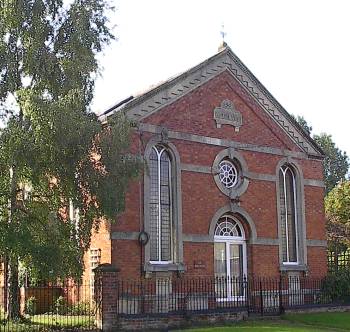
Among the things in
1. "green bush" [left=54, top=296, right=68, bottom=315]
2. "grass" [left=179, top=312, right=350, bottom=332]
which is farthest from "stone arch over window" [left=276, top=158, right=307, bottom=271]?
"green bush" [left=54, top=296, right=68, bottom=315]

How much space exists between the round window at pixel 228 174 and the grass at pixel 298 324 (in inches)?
217

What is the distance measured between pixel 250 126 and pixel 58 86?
36.0 feet

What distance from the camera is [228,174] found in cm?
2450

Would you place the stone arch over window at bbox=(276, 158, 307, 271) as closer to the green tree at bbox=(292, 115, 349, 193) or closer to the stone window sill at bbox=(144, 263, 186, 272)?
the stone window sill at bbox=(144, 263, 186, 272)

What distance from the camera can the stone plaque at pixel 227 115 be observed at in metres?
24.3

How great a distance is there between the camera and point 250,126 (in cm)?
2559

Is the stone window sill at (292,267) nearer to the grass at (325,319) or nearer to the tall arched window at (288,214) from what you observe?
the tall arched window at (288,214)

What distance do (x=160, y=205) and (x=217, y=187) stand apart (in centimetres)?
270

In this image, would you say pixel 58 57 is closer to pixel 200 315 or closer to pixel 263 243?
pixel 200 315

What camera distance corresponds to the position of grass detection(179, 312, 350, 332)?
60.2ft

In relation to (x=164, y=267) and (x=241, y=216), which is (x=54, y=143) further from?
(x=241, y=216)

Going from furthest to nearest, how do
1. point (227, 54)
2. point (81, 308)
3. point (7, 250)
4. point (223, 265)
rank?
point (227, 54) → point (223, 265) → point (81, 308) → point (7, 250)

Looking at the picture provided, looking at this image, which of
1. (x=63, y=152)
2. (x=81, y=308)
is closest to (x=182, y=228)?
(x=81, y=308)

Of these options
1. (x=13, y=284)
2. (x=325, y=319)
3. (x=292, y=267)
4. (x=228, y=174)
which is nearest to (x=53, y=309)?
(x=13, y=284)
